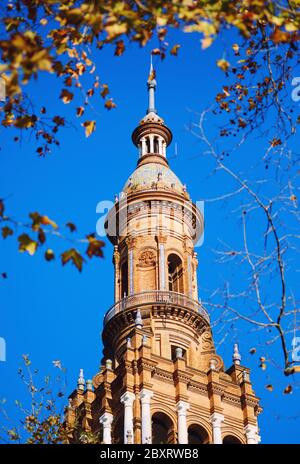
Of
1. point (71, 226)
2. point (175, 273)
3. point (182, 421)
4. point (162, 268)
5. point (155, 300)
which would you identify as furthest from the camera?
point (175, 273)

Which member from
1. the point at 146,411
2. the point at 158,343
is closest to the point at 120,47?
the point at 146,411

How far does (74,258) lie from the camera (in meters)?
15.1

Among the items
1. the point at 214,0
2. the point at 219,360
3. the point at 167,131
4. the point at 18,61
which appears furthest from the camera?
the point at 167,131

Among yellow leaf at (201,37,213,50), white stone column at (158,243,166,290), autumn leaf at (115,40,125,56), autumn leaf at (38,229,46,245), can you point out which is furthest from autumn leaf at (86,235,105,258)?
white stone column at (158,243,166,290)

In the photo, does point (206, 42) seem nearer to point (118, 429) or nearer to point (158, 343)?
point (118, 429)

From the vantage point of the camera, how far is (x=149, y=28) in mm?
17594

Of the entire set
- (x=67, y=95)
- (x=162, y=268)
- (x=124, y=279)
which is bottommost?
(x=67, y=95)

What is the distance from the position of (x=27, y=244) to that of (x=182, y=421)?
3378cm

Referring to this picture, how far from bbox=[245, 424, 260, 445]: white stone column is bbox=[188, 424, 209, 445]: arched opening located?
7.41 ft

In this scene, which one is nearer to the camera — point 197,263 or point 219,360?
point 219,360

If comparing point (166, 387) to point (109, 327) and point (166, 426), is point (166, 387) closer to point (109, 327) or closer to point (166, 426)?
point (166, 426)

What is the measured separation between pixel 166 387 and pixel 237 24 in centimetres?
3490
